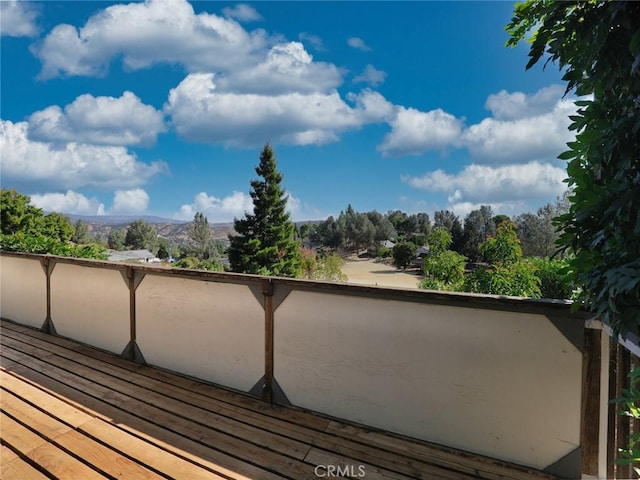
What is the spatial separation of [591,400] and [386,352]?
1.01 m

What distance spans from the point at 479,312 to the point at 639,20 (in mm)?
1356

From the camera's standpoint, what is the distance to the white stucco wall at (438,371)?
5.60 feet

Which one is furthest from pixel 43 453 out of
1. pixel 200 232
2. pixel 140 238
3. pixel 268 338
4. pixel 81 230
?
pixel 140 238

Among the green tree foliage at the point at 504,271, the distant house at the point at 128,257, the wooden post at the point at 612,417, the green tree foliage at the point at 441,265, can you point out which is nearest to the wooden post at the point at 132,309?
the distant house at the point at 128,257

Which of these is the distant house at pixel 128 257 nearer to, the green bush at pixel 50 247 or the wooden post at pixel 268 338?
the green bush at pixel 50 247

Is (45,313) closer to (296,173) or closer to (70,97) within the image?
(70,97)

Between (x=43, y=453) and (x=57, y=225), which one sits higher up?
(x=57, y=225)

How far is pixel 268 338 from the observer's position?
2.43 metres

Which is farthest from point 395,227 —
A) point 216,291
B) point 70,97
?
point 216,291

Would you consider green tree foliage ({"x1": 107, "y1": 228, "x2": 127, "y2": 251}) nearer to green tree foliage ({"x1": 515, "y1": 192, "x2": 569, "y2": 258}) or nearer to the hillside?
the hillside

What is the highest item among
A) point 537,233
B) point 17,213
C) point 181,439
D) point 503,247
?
point 17,213

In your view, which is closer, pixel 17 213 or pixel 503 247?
pixel 503 247

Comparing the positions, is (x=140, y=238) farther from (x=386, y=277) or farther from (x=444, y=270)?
(x=444, y=270)

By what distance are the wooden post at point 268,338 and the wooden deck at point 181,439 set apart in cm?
9
